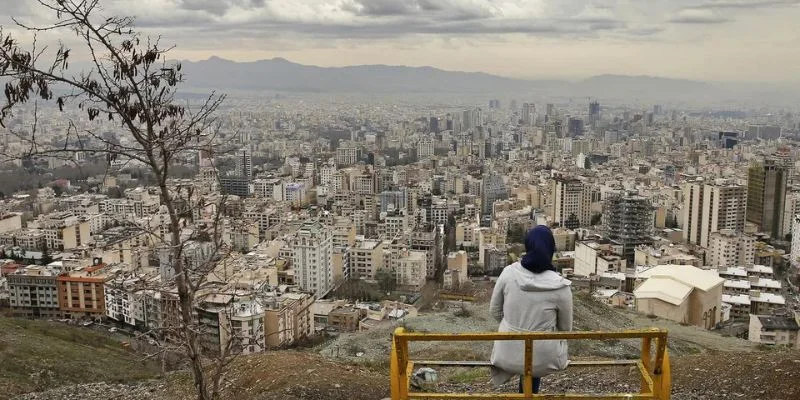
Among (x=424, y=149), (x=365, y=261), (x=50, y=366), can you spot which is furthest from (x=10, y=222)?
(x=424, y=149)

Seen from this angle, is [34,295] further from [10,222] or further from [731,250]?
[731,250]

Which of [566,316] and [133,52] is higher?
[133,52]

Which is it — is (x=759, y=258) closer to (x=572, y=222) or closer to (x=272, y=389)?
(x=572, y=222)

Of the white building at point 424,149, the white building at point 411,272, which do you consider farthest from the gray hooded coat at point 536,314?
the white building at point 424,149

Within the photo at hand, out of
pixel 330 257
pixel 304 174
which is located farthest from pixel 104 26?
pixel 304 174

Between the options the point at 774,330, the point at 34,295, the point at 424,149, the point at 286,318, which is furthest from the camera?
the point at 424,149
